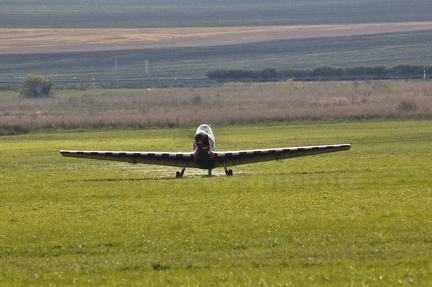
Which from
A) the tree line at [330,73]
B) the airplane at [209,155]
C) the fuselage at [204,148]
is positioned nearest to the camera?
the fuselage at [204,148]

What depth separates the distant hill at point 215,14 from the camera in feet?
540

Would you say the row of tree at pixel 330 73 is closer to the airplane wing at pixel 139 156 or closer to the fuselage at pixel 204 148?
the airplane wing at pixel 139 156

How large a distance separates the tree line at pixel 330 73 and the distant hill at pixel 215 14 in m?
59.5

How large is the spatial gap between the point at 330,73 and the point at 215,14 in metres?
81.1

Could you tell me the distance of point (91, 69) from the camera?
130 meters

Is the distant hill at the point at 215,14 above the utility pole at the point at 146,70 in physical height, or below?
above

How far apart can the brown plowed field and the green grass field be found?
11230 cm

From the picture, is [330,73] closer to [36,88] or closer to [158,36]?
[36,88]

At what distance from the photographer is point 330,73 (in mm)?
102688

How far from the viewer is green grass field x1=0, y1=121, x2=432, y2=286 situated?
1172 cm

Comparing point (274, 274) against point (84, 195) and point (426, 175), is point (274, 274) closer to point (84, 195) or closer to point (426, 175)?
point (84, 195)

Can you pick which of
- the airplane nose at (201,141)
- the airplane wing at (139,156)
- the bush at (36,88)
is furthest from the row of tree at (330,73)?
the airplane nose at (201,141)

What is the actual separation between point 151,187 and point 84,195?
215cm

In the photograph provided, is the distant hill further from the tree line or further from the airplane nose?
the airplane nose
